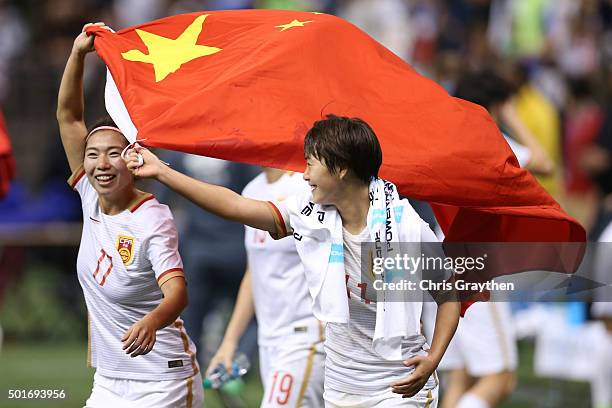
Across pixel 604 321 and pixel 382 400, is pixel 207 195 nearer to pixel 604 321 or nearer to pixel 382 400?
pixel 382 400

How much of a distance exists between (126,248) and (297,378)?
1524mm

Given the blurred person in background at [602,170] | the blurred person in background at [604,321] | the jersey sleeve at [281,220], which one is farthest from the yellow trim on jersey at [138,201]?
the blurred person in background at [602,170]

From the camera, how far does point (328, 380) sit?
6.49 metres

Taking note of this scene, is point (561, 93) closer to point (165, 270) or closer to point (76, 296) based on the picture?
point (76, 296)

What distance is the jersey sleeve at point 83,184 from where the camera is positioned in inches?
270

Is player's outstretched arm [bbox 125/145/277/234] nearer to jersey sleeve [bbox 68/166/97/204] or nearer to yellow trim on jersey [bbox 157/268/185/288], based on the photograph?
yellow trim on jersey [bbox 157/268/185/288]

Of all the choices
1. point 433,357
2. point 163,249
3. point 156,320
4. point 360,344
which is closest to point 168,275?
point 163,249

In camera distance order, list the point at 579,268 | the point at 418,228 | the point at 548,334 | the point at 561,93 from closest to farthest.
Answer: the point at 418,228 → the point at 579,268 → the point at 548,334 → the point at 561,93

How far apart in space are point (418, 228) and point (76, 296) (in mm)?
10033

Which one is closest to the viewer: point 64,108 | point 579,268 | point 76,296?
point 64,108

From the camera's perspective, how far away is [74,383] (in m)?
12.4

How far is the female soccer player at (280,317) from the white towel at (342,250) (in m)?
1.43

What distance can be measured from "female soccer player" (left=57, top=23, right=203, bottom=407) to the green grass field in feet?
13.7

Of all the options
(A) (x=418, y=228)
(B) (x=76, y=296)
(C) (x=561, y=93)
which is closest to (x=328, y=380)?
(A) (x=418, y=228)
